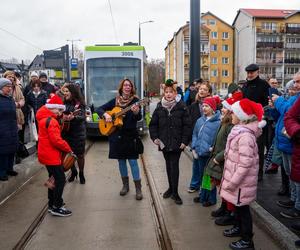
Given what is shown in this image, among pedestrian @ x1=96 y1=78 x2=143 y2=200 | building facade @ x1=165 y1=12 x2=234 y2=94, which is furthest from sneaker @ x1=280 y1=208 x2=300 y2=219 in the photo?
building facade @ x1=165 y1=12 x2=234 y2=94

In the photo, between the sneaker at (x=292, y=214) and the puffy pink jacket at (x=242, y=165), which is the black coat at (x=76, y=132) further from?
the sneaker at (x=292, y=214)

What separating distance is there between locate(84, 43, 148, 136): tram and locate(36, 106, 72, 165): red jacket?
8.48m

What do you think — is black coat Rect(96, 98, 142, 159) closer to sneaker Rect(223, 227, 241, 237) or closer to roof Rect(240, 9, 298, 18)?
sneaker Rect(223, 227, 241, 237)

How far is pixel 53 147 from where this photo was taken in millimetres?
5695

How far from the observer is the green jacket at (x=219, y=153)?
5.23 metres

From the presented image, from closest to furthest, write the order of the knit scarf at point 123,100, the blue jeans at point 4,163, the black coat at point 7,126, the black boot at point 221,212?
1. the black boot at point 221,212
2. the black coat at point 7,126
3. the knit scarf at point 123,100
4. the blue jeans at point 4,163

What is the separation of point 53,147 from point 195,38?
703cm

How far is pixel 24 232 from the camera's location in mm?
5184

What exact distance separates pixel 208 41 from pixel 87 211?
79971mm

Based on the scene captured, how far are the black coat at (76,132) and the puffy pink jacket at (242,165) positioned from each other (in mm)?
3504

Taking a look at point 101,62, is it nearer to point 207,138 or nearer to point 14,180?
point 14,180


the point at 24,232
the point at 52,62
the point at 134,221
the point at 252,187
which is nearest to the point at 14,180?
the point at 24,232

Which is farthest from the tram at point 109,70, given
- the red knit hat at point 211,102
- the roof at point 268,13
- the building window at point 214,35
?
the building window at point 214,35

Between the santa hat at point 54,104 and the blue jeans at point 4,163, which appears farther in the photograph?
the blue jeans at point 4,163
